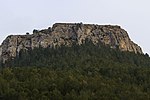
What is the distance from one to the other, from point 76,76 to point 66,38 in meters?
56.4

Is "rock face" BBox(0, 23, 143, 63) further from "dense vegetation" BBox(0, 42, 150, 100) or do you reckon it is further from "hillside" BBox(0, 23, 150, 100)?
"dense vegetation" BBox(0, 42, 150, 100)

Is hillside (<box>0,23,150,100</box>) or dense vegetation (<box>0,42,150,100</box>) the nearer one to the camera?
dense vegetation (<box>0,42,150,100</box>)

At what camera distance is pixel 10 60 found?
159 meters

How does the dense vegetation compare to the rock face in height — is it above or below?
below

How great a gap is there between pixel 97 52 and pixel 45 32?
91.8ft

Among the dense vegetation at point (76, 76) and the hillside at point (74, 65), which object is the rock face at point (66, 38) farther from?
the dense vegetation at point (76, 76)

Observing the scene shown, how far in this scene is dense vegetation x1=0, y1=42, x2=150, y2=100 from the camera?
3888 inches

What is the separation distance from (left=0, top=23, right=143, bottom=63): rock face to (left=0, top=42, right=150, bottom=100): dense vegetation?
10560 millimetres

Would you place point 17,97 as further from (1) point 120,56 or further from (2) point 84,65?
(1) point 120,56

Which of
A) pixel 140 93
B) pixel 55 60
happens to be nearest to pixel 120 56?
pixel 55 60

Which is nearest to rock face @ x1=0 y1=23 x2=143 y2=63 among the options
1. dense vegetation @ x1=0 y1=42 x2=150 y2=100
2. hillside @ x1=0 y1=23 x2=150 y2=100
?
hillside @ x1=0 y1=23 x2=150 y2=100

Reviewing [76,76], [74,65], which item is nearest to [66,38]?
[74,65]

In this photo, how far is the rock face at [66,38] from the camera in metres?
165

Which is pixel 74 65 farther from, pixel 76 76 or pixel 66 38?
pixel 66 38
